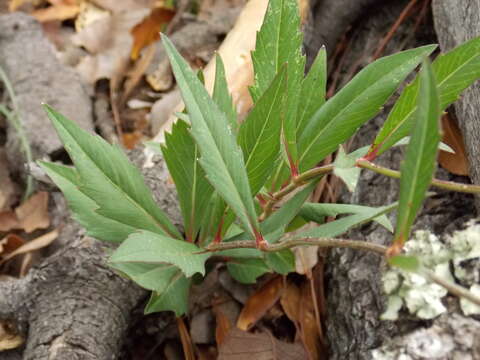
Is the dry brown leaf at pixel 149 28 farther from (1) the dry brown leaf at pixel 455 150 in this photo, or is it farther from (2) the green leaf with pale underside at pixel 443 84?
(2) the green leaf with pale underside at pixel 443 84

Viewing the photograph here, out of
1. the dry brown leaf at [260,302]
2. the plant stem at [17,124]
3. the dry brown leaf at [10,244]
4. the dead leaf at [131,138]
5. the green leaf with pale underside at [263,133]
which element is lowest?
the dry brown leaf at [10,244]

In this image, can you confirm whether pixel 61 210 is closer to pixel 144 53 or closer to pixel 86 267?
pixel 86 267

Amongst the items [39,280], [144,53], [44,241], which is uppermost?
[144,53]

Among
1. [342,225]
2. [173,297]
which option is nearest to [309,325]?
[173,297]

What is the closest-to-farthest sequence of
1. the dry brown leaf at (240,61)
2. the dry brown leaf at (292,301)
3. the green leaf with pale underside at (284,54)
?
the green leaf with pale underside at (284,54) → the dry brown leaf at (292,301) → the dry brown leaf at (240,61)

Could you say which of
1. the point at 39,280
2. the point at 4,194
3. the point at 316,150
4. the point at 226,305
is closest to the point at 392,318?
the point at 316,150

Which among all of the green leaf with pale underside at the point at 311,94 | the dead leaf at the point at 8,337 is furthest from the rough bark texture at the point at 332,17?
the dead leaf at the point at 8,337
